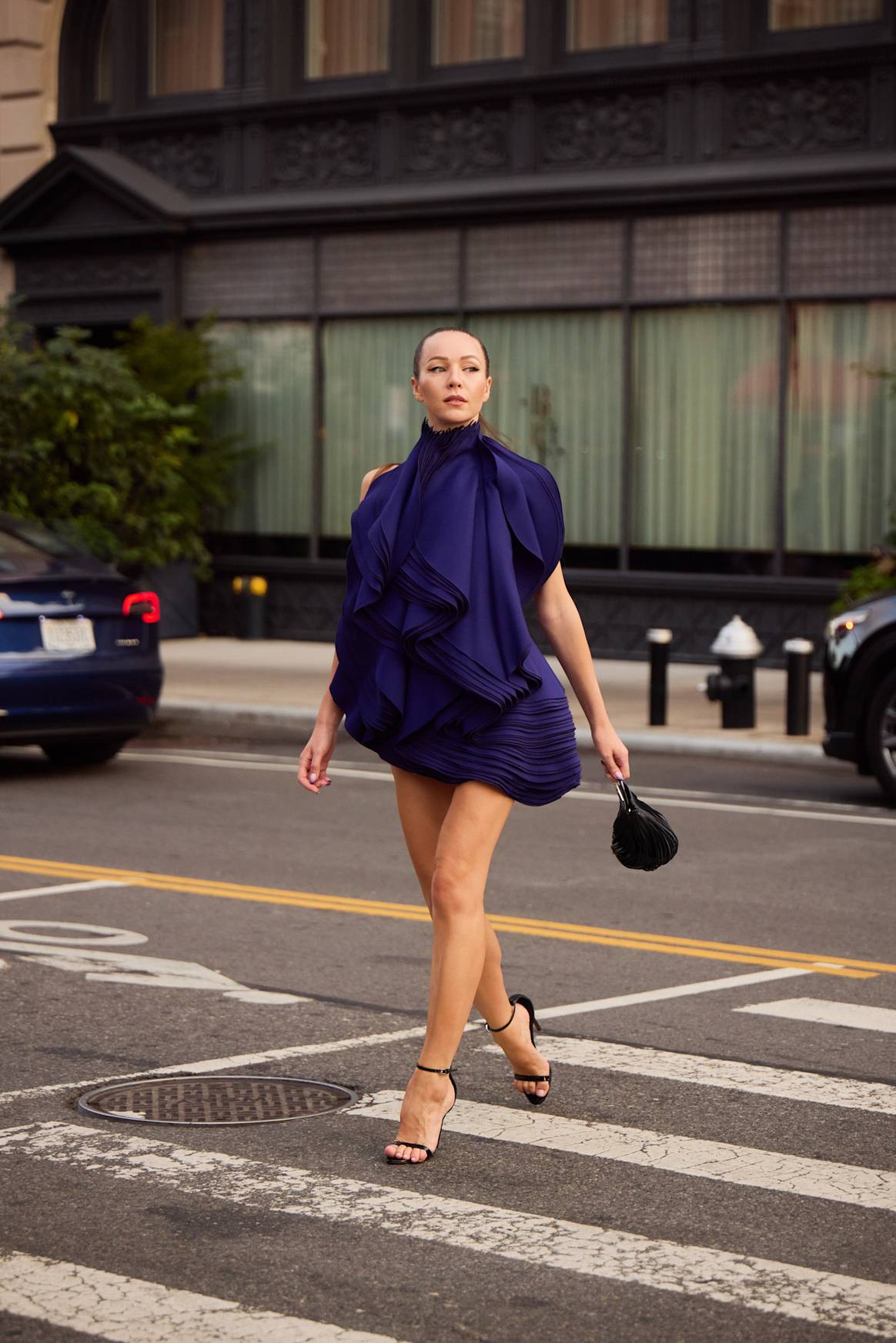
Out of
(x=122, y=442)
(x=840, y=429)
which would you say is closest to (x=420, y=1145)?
(x=840, y=429)

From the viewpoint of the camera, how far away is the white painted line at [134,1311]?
4.20 m

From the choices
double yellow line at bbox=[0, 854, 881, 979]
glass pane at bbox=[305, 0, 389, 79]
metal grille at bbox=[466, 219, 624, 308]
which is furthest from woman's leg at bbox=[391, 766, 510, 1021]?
glass pane at bbox=[305, 0, 389, 79]

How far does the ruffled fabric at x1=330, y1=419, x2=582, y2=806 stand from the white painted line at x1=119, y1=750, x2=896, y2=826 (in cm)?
513

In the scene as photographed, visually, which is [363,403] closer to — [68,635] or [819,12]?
[819,12]

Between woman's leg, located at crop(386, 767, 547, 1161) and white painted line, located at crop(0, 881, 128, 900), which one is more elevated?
woman's leg, located at crop(386, 767, 547, 1161)

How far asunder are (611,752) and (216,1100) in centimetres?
143

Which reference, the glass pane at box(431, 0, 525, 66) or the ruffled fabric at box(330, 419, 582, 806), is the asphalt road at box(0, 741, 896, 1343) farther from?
the glass pane at box(431, 0, 525, 66)

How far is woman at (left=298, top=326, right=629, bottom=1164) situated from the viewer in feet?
18.0

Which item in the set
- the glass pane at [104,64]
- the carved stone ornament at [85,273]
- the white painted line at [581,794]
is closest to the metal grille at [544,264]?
the carved stone ornament at [85,273]

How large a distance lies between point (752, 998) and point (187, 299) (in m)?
17.6

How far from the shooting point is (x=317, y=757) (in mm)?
5863

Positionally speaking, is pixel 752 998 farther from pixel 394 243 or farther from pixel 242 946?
pixel 394 243

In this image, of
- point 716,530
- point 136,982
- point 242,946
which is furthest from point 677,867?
point 716,530

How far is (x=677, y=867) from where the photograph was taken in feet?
33.8
